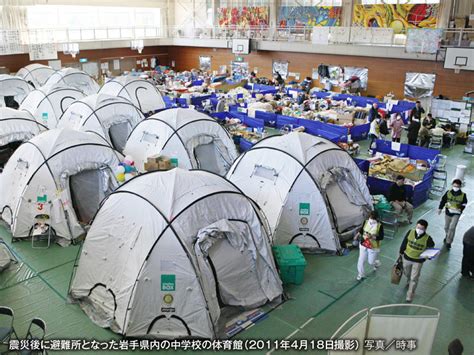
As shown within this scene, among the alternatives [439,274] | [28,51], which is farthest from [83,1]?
[439,274]

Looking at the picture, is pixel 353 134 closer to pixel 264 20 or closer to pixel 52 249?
pixel 52 249

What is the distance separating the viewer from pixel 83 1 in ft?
110

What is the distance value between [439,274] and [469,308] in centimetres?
120

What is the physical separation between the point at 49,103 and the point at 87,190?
10279 millimetres

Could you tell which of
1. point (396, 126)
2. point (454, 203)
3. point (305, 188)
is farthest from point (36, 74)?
point (454, 203)

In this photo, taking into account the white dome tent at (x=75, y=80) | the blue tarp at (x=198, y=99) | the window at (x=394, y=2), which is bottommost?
the blue tarp at (x=198, y=99)

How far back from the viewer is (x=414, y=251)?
829 centimetres

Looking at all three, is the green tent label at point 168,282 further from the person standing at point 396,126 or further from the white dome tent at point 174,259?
the person standing at point 396,126

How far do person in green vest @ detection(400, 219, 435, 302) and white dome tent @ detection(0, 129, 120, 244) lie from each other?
7526mm

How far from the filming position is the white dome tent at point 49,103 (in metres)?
19.6

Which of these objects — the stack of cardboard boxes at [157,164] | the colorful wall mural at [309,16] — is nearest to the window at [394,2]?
the colorful wall mural at [309,16]

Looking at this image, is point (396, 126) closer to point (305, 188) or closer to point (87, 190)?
point (305, 188)

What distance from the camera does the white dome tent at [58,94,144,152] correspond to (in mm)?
16094

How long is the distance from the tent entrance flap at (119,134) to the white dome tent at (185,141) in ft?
7.55
